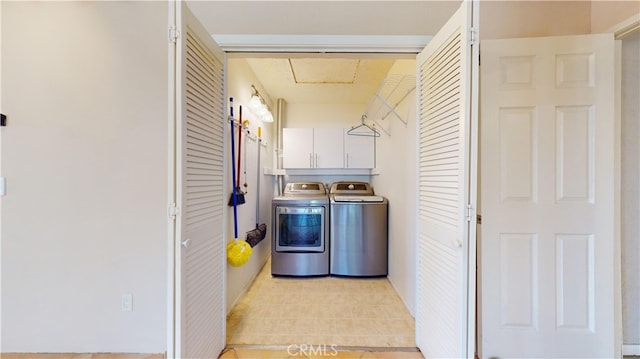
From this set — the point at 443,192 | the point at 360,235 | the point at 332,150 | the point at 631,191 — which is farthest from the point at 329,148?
the point at 631,191

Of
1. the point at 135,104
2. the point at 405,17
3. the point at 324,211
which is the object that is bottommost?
the point at 324,211

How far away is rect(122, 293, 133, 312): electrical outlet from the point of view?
169 centimetres

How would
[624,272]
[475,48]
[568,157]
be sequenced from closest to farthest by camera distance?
1. [475,48]
2. [568,157]
3. [624,272]

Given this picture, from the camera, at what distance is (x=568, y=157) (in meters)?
1.50

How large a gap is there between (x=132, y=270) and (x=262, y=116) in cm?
210

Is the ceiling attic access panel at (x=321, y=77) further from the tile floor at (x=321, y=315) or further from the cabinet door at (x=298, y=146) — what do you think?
the tile floor at (x=321, y=315)

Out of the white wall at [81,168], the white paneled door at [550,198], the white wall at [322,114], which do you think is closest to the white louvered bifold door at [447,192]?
the white paneled door at [550,198]

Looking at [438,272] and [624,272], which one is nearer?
[438,272]

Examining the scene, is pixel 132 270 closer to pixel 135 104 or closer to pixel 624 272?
Result: pixel 135 104

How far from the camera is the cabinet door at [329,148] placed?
370 centimetres

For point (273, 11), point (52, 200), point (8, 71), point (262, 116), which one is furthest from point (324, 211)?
point (8, 71)

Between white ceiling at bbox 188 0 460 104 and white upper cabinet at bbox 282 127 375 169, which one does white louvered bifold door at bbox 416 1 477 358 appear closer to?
white ceiling at bbox 188 0 460 104

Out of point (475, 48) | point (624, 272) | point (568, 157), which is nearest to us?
point (475, 48)

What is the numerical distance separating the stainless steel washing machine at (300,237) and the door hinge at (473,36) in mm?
2273
